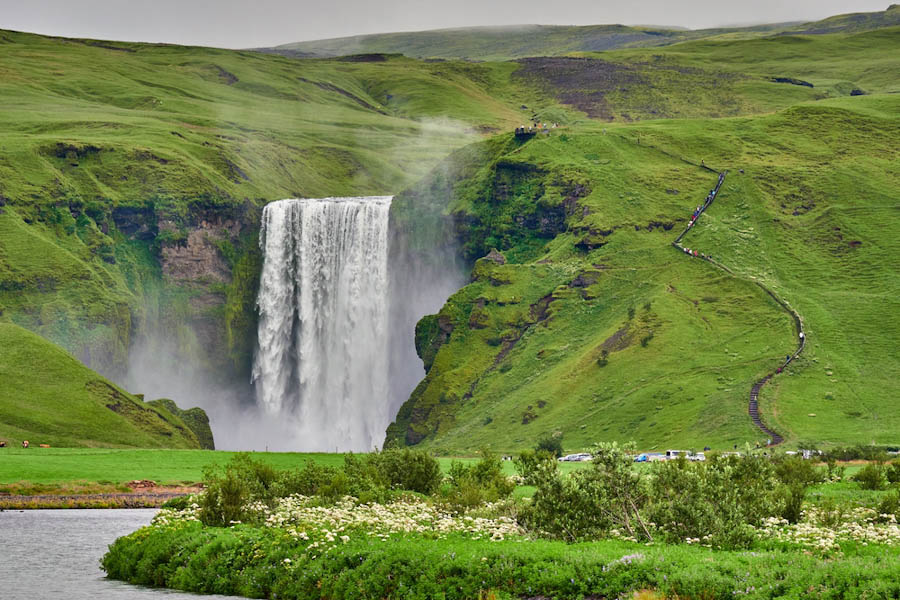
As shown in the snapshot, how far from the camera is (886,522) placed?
49.0 meters

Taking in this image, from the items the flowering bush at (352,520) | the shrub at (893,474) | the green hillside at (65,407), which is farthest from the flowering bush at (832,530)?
the green hillside at (65,407)

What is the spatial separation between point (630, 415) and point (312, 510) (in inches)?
3825

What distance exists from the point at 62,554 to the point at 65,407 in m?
85.8

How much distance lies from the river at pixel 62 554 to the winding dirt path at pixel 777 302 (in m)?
73.5

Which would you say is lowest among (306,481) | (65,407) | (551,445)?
(306,481)

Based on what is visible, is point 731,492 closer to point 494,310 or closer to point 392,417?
point 494,310

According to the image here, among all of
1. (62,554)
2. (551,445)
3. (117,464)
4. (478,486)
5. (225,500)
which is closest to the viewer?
(225,500)

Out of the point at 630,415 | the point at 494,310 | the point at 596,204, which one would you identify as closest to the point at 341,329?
the point at 494,310

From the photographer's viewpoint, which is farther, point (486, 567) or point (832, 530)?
point (832, 530)

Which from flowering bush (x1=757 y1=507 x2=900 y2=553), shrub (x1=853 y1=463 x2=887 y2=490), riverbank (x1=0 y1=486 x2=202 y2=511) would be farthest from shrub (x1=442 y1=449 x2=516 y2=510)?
riverbank (x1=0 y1=486 x2=202 y2=511)

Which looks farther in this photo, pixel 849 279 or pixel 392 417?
pixel 392 417

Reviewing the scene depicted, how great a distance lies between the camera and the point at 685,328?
16050 centimetres

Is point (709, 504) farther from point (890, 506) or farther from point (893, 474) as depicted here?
point (893, 474)

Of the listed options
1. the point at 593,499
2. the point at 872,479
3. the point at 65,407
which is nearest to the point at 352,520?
the point at 593,499
